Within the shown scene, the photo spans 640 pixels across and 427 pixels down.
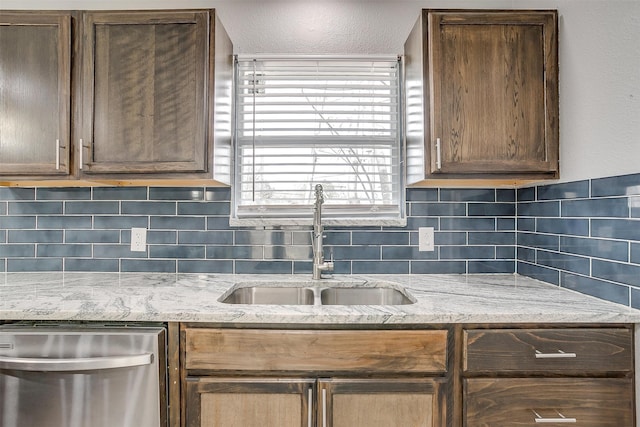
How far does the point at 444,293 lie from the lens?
4.75 ft

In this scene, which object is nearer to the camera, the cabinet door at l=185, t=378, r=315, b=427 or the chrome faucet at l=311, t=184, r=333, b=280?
the cabinet door at l=185, t=378, r=315, b=427

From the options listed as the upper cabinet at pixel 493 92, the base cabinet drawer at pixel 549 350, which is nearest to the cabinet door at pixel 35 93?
the upper cabinet at pixel 493 92

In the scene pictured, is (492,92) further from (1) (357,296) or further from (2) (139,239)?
(2) (139,239)

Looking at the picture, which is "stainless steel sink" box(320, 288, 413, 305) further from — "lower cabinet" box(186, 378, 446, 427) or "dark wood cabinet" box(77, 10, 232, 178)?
"dark wood cabinet" box(77, 10, 232, 178)

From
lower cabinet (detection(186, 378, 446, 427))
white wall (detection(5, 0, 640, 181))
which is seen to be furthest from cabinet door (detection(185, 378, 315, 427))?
white wall (detection(5, 0, 640, 181))

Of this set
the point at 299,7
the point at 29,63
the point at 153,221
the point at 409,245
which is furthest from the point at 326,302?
the point at 29,63

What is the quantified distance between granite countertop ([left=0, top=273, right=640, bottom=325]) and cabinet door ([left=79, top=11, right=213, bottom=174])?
51 centimetres

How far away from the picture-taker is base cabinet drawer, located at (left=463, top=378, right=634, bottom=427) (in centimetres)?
115

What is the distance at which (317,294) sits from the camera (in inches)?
66.9

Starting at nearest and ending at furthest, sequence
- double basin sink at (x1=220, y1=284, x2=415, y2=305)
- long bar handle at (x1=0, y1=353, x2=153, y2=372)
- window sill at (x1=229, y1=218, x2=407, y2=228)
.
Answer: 1. long bar handle at (x1=0, y1=353, x2=153, y2=372)
2. double basin sink at (x1=220, y1=284, x2=415, y2=305)
3. window sill at (x1=229, y1=218, x2=407, y2=228)

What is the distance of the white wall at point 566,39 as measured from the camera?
4.03 feet

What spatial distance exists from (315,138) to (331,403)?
49.0 inches

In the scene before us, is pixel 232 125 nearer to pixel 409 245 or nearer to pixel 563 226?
pixel 409 245

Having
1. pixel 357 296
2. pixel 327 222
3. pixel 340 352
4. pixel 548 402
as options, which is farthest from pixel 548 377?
pixel 327 222
